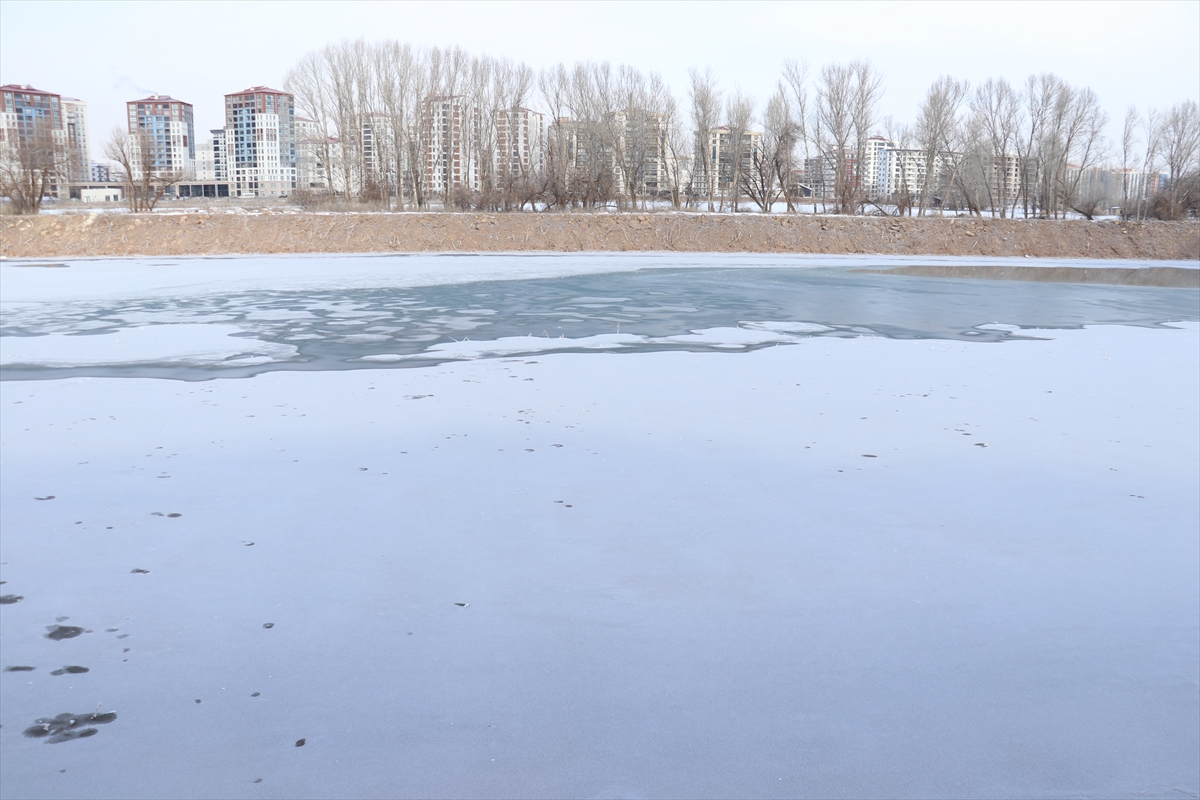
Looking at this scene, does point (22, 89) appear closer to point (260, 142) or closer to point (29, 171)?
point (260, 142)

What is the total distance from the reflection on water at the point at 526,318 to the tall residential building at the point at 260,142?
82.2m

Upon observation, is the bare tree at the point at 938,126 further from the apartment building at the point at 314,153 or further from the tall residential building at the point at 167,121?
the tall residential building at the point at 167,121

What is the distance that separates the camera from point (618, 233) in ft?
108

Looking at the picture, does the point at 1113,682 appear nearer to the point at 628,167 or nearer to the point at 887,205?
the point at 628,167

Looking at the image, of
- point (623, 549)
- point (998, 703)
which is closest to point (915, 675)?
point (998, 703)

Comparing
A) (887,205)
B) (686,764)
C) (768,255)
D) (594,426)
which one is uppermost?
(887,205)

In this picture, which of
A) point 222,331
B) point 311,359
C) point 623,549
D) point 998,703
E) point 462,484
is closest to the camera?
point 998,703

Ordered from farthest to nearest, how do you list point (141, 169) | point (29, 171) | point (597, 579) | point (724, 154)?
→ point (724, 154) → point (141, 169) → point (29, 171) → point (597, 579)

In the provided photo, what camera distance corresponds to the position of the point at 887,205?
165 feet

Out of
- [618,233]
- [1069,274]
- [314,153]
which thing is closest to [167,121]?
[314,153]

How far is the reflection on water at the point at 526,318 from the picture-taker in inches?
369

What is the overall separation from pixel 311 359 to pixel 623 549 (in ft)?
19.7

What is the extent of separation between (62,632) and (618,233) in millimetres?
30746

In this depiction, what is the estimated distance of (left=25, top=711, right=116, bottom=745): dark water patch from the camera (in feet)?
8.67
